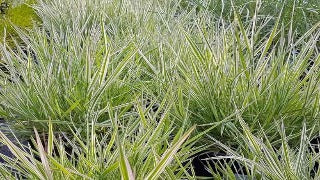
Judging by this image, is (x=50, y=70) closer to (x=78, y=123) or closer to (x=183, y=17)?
(x=78, y=123)

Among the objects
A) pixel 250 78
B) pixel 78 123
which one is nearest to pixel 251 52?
pixel 250 78

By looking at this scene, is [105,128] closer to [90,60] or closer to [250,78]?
[90,60]

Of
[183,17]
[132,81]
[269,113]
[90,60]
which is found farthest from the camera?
[183,17]

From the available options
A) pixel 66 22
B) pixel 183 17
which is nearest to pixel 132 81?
pixel 183 17

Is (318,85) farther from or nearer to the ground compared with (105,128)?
farther from the ground

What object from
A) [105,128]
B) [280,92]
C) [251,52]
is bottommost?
[105,128]

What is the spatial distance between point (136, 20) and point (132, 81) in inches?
29.5

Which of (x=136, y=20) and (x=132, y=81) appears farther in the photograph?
(x=136, y=20)

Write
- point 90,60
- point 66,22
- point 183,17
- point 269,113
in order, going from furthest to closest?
point 66,22 < point 183,17 < point 90,60 < point 269,113

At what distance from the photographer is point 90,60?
1.54 meters

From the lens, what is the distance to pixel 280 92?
143cm

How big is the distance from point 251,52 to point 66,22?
4.58 feet

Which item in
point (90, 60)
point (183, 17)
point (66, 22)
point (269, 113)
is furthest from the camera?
point (66, 22)

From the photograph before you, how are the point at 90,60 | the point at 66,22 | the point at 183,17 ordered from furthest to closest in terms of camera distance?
1. the point at 66,22
2. the point at 183,17
3. the point at 90,60
